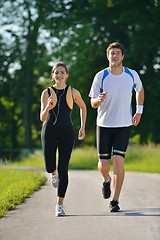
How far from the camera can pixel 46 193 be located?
13367 mm

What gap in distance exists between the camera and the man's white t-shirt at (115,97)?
10.2 meters

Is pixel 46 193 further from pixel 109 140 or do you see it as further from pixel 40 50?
pixel 40 50

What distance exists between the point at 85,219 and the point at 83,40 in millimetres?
36665

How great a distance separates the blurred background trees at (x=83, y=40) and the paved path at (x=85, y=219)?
1248 inches

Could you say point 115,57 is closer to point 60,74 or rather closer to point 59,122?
point 60,74

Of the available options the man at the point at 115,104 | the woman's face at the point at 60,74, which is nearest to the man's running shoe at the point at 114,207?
the man at the point at 115,104

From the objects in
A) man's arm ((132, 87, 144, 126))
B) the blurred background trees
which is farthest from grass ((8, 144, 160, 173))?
man's arm ((132, 87, 144, 126))

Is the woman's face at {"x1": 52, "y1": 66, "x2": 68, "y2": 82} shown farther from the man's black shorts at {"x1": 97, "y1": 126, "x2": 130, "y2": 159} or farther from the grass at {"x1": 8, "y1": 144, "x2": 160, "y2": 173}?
the grass at {"x1": 8, "y1": 144, "x2": 160, "y2": 173}

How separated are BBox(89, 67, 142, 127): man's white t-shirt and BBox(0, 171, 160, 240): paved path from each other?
116 centimetres

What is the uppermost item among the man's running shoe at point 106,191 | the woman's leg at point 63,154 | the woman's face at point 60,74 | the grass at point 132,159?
the woman's face at point 60,74

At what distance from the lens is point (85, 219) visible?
915 cm

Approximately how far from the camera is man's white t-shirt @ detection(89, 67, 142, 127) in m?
10.2

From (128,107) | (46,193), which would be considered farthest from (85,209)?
(46,193)

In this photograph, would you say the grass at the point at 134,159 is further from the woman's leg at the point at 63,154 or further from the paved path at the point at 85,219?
the woman's leg at the point at 63,154
